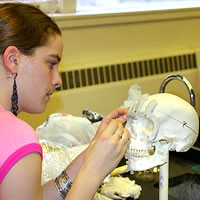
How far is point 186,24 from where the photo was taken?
3.39 metres

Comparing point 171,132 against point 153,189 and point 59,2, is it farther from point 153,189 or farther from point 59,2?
point 59,2

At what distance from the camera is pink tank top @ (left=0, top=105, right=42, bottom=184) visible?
1.04m

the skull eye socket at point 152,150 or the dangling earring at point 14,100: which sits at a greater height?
the dangling earring at point 14,100

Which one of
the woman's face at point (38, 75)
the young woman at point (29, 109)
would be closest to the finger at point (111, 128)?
the young woman at point (29, 109)

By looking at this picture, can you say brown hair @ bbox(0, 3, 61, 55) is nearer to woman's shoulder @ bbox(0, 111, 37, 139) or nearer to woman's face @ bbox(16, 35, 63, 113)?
woman's face @ bbox(16, 35, 63, 113)

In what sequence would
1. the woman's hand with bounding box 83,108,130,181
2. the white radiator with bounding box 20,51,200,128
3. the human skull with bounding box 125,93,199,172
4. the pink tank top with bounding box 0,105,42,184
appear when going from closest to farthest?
the pink tank top with bounding box 0,105,42,184
the woman's hand with bounding box 83,108,130,181
the human skull with bounding box 125,93,199,172
the white radiator with bounding box 20,51,200,128

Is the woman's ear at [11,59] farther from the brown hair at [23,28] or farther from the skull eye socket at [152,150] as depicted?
the skull eye socket at [152,150]

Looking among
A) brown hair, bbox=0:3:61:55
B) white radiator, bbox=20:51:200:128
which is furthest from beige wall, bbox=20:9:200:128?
brown hair, bbox=0:3:61:55

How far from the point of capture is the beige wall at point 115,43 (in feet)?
9.36

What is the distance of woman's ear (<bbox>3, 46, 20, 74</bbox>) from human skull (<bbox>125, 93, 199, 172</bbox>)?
0.37m

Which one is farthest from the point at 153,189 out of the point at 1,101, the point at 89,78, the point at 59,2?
the point at 59,2

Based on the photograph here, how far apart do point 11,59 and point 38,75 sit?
0.09m

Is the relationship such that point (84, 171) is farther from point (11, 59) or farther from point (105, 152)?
point (11, 59)

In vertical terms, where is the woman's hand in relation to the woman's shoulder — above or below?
below
